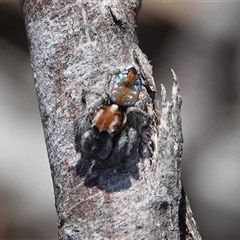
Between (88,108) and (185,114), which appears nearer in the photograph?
(88,108)

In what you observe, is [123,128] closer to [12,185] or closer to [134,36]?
[134,36]

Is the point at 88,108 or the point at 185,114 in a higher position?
the point at 185,114

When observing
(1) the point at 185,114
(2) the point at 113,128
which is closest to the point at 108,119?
(2) the point at 113,128

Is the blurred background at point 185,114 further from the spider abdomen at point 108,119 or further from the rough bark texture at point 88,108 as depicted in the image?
the spider abdomen at point 108,119

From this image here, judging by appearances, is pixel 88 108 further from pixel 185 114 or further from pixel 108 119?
pixel 185 114

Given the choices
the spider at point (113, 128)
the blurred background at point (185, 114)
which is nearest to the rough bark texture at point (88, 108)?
the spider at point (113, 128)

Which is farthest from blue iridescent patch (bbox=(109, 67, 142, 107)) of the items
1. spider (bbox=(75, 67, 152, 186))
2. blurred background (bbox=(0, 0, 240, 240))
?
Result: blurred background (bbox=(0, 0, 240, 240))
